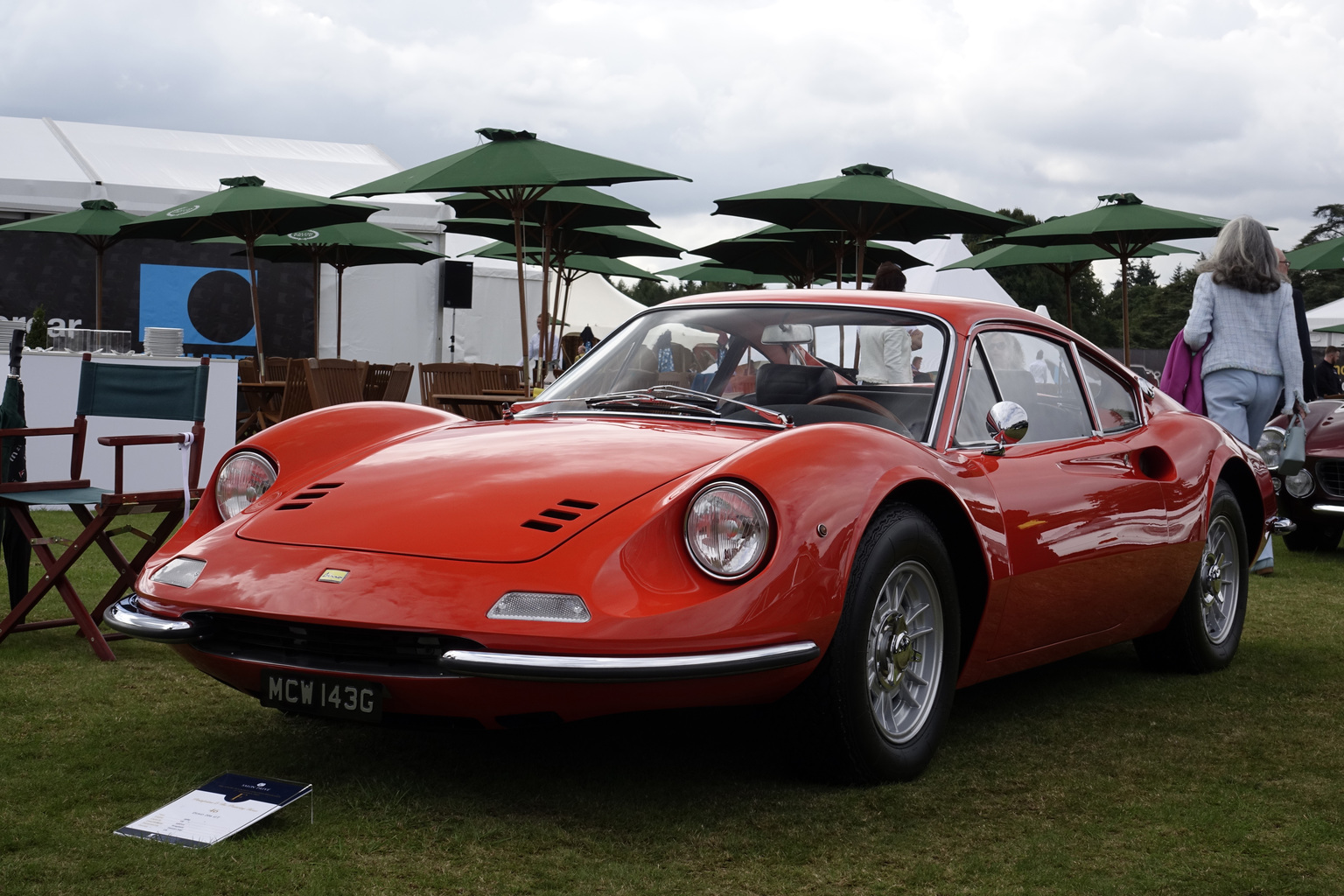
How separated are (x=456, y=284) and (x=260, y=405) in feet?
24.6

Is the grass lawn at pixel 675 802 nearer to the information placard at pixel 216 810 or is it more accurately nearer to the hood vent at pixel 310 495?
the information placard at pixel 216 810

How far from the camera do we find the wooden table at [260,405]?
43.9 feet

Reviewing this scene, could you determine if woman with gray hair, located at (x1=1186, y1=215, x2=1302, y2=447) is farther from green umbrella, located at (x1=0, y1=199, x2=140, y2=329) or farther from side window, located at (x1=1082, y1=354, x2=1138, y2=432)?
green umbrella, located at (x1=0, y1=199, x2=140, y2=329)

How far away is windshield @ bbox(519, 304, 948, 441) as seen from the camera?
13.6ft

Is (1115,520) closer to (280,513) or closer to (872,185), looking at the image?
(280,513)

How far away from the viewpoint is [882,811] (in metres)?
3.34

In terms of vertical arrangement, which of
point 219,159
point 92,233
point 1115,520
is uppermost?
point 219,159

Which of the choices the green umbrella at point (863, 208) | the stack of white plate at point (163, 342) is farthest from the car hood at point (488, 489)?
the green umbrella at point (863, 208)

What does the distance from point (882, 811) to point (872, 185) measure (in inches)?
370

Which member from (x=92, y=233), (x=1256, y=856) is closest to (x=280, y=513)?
(x=1256, y=856)

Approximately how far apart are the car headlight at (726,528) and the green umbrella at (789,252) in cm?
1211

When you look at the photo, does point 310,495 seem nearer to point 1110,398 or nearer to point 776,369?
point 776,369

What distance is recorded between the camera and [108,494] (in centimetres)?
499

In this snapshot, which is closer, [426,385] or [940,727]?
[940,727]
